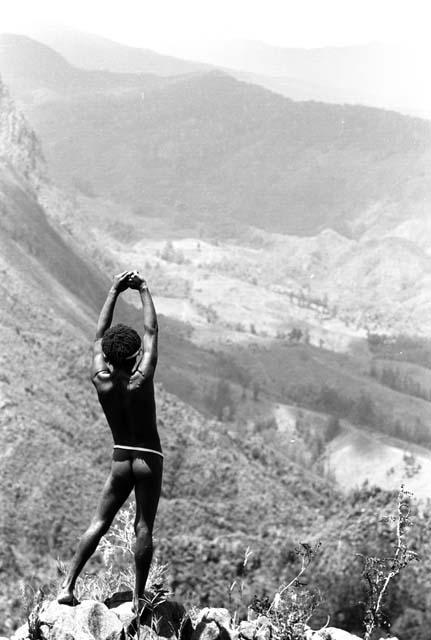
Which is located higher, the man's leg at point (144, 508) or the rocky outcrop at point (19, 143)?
the man's leg at point (144, 508)

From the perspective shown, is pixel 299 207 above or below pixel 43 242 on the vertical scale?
below

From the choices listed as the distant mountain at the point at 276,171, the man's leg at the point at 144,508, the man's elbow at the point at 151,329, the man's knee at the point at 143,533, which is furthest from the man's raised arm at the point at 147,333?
the distant mountain at the point at 276,171

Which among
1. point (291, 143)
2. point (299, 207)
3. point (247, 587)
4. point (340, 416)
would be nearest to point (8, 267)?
point (247, 587)

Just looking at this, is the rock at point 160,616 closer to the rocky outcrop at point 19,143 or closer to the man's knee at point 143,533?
the man's knee at point 143,533

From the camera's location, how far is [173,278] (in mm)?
90438

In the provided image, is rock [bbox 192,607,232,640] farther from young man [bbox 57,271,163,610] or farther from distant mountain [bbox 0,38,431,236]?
distant mountain [bbox 0,38,431,236]

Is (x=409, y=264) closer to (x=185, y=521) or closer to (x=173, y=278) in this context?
(x=173, y=278)

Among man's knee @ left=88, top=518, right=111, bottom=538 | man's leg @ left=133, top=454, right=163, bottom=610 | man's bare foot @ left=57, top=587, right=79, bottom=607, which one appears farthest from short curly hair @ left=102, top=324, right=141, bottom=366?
man's bare foot @ left=57, top=587, right=79, bottom=607

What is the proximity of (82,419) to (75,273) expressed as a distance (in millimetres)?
24759

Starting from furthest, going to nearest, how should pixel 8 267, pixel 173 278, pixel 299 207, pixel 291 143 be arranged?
pixel 291 143 < pixel 299 207 < pixel 173 278 < pixel 8 267

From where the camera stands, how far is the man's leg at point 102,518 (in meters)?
7.45

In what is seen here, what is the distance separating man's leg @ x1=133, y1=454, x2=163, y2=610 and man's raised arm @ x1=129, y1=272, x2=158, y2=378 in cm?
60

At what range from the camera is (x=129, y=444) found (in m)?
7.43

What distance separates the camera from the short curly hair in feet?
24.5
